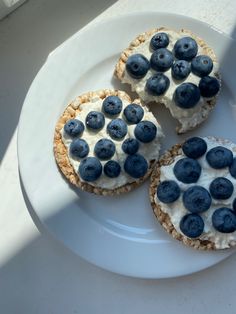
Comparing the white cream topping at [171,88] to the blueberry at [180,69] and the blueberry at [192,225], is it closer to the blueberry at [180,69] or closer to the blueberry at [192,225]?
the blueberry at [180,69]

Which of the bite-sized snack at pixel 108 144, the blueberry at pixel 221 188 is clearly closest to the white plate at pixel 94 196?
the bite-sized snack at pixel 108 144

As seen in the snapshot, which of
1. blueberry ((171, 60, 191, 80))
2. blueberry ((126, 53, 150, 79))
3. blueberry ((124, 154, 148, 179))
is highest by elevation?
blueberry ((126, 53, 150, 79))

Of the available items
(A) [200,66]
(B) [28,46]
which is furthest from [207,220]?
(B) [28,46]

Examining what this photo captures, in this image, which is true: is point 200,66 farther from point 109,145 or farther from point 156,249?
point 156,249

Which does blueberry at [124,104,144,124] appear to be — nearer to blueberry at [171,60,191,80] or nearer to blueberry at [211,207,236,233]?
blueberry at [171,60,191,80]

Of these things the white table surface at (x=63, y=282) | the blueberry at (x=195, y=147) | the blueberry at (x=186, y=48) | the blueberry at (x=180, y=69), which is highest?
the blueberry at (x=186, y=48)

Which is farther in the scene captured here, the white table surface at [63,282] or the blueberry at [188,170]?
the white table surface at [63,282]

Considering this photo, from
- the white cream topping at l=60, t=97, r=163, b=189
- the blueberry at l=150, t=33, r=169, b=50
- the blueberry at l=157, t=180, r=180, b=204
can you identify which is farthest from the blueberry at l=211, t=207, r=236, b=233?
the blueberry at l=150, t=33, r=169, b=50
